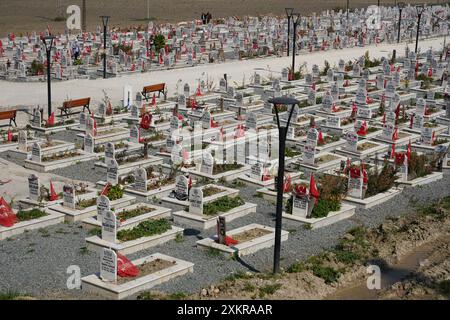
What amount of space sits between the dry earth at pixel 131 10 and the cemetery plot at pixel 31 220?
36113 mm

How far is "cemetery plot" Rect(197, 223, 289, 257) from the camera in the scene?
13469 mm

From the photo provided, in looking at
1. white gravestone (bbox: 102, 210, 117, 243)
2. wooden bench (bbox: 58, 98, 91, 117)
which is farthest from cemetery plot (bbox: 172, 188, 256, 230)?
wooden bench (bbox: 58, 98, 91, 117)

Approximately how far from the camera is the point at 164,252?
537 inches

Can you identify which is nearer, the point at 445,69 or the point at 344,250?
the point at 344,250

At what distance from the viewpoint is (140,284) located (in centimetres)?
1183

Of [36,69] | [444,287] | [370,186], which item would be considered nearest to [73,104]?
[36,69]

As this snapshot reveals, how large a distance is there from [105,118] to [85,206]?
28.2ft

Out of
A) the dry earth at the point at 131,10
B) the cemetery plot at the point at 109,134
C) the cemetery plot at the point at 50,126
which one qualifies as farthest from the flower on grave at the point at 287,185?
the dry earth at the point at 131,10

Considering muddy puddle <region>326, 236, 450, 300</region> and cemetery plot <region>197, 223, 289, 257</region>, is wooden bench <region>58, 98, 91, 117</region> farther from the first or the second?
muddy puddle <region>326, 236, 450, 300</region>

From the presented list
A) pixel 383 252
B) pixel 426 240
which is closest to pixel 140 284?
pixel 383 252

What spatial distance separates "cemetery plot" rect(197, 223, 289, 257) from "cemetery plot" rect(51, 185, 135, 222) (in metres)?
2.59

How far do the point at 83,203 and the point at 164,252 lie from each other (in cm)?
296

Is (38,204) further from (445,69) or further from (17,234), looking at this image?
(445,69)
